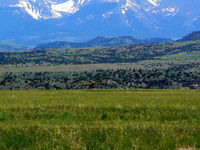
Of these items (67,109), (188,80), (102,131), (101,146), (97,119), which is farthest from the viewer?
(188,80)

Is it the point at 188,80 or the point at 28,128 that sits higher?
the point at 28,128

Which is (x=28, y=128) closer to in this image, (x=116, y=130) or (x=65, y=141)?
(x=65, y=141)

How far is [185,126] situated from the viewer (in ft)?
74.0

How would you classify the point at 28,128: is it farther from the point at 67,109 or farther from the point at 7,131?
the point at 67,109

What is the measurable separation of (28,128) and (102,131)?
10.7 feet

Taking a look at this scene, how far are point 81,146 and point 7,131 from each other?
3.77m

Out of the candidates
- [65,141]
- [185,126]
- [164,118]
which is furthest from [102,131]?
[164,118]

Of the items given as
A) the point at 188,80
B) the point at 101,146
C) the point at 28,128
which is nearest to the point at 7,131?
the point at 28,128

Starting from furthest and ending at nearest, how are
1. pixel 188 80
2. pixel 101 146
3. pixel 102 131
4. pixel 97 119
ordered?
pixel 188 80
pixel 97 119
pixel 102 131
pixel 101 146

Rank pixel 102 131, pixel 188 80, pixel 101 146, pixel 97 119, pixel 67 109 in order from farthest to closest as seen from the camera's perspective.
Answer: pixel 188 80 → pixel 67 109 → pixel 97 119 → pixel 102 131 → pixel 101 146

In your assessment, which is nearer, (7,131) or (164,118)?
(7,131)

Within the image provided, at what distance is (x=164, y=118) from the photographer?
25984 mm

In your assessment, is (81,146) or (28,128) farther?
(28,128)

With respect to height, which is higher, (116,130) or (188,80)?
(116,130)
